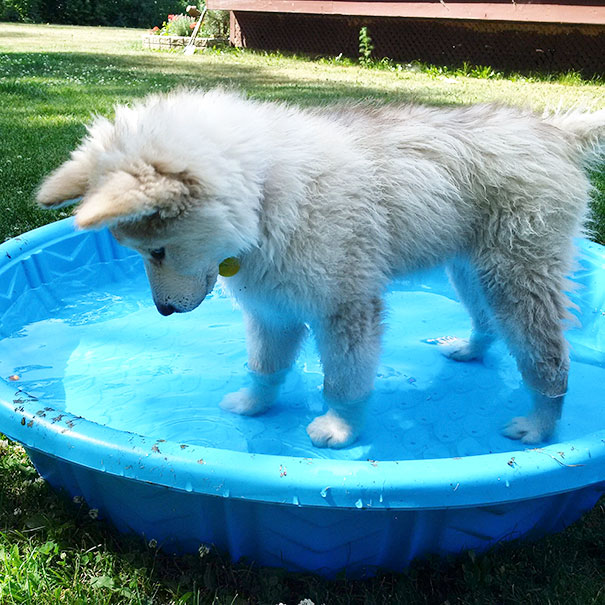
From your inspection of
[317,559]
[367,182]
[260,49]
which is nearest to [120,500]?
[317,559]

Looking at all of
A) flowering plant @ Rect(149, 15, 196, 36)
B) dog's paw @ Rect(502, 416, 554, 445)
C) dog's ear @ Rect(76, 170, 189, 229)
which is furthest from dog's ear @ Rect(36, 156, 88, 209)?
flowering plant @ Rect(149, 15, 196, 36)

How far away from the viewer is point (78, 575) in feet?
6.77

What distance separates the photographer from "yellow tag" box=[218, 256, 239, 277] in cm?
232

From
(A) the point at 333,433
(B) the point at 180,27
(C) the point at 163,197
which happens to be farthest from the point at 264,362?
(B) the point at 180,27

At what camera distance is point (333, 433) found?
8.87ft

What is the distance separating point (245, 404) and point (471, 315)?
1.25 m

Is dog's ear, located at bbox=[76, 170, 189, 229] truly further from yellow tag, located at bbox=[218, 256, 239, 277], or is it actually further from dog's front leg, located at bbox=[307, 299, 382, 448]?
dog's front leg, located at bbox=[307, 299, 382, 448]

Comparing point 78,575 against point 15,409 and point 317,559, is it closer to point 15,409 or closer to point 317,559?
point 15,409

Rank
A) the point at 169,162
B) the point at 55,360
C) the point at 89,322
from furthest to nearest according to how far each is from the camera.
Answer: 1. the point at 89,322
2. the point at 55,360
3. the point at 169,162

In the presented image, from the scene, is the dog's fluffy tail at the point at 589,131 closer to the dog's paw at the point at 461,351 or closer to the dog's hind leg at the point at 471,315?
the dog's hind leg at the point at 471,315

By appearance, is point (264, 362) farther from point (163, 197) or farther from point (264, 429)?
point (163, 197)

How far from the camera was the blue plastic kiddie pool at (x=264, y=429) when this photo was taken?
1812 millimetres

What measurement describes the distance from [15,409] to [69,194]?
26.6 inches

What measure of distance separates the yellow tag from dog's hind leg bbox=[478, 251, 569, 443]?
1000 mm
